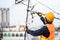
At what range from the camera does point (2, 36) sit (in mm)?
3096

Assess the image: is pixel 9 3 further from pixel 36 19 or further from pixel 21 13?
pixel 36 19

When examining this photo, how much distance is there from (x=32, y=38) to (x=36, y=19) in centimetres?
26

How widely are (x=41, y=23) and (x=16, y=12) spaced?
0.39 meters

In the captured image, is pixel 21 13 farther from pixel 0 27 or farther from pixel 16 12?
pixel 0 27

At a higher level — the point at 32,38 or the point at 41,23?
the point at 41,23

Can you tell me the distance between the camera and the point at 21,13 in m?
3.08

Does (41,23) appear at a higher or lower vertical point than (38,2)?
lower

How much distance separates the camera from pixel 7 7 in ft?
10.2

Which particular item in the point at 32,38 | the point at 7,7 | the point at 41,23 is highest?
the point at 7,7

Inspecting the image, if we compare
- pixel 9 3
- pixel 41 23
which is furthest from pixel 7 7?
pixel 41 23

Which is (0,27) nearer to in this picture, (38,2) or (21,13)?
(21,13)

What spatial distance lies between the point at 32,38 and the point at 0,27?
486mm

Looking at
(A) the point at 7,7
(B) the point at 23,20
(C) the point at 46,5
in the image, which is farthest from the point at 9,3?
(C) the point at 46,5

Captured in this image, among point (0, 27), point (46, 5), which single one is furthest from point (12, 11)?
point (46, 5)
